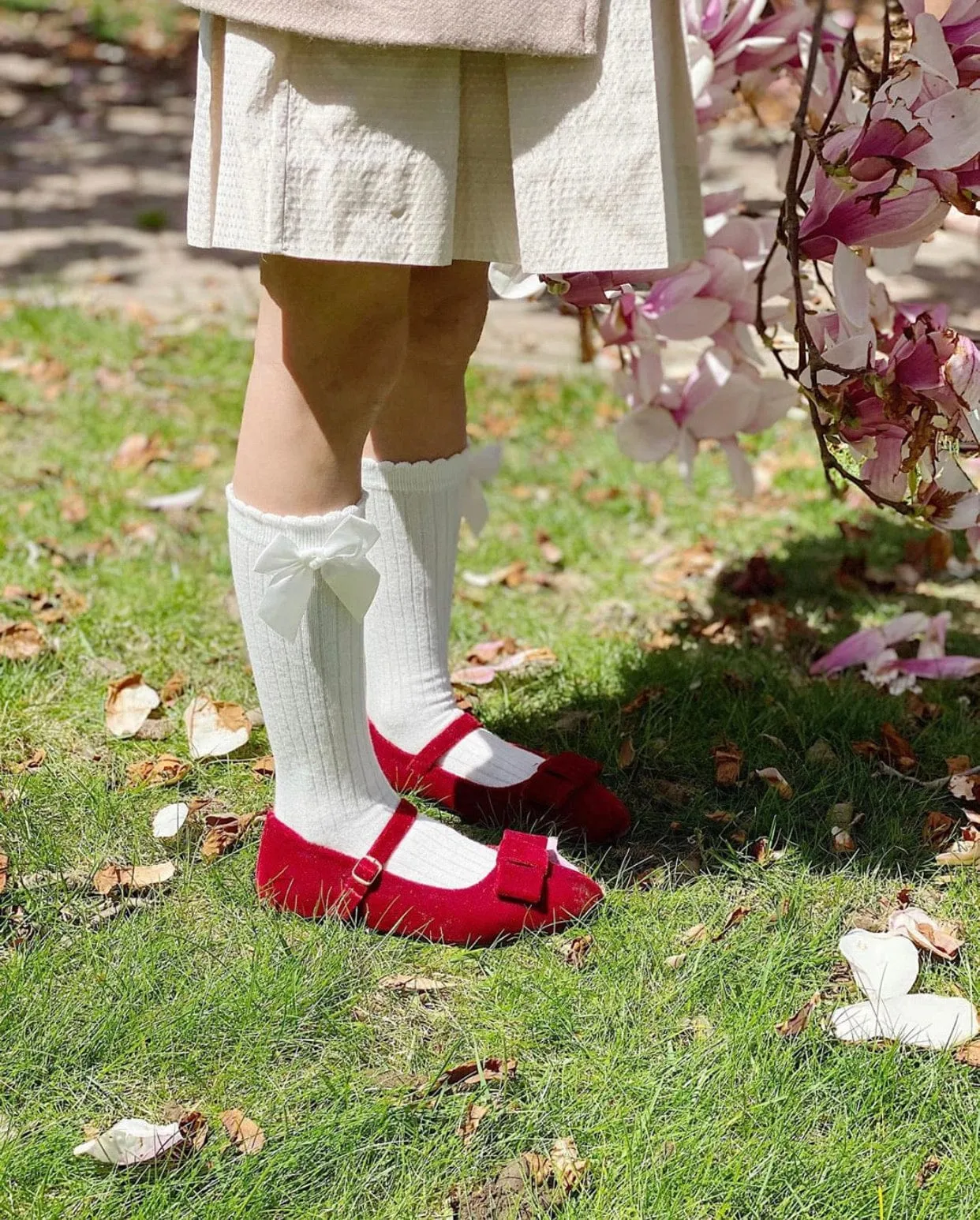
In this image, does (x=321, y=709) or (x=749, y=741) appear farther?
(x=749, y=741)

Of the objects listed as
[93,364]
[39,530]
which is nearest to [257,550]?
[39,530]

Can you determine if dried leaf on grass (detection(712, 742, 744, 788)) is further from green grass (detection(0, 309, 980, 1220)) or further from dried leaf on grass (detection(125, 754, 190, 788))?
dried leaf on grass (detection(125, 754, 190, 788))

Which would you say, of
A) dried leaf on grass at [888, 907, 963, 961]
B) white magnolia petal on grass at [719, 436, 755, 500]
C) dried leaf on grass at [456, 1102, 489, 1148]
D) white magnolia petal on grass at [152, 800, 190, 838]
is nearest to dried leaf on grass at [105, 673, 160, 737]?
white magnolia petal on grass at [152, 800, 190, 838]

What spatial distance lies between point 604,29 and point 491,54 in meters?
0.13

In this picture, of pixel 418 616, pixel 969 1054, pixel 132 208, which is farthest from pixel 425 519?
pixel 132 208

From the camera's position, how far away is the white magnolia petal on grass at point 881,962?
1.61 meters

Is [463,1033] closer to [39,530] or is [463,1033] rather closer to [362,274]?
[362,274]

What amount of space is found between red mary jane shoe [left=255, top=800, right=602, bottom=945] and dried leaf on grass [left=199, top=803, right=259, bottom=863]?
17 cm

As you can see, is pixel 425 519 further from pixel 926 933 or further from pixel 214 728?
pixel 926 933

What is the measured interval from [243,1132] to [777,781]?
97 cm

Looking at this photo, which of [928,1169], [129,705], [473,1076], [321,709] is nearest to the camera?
[928,1169]

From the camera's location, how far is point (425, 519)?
1907mm

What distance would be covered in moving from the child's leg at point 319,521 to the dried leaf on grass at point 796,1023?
1.36ft

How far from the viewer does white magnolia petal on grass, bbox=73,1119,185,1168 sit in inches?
53.5
